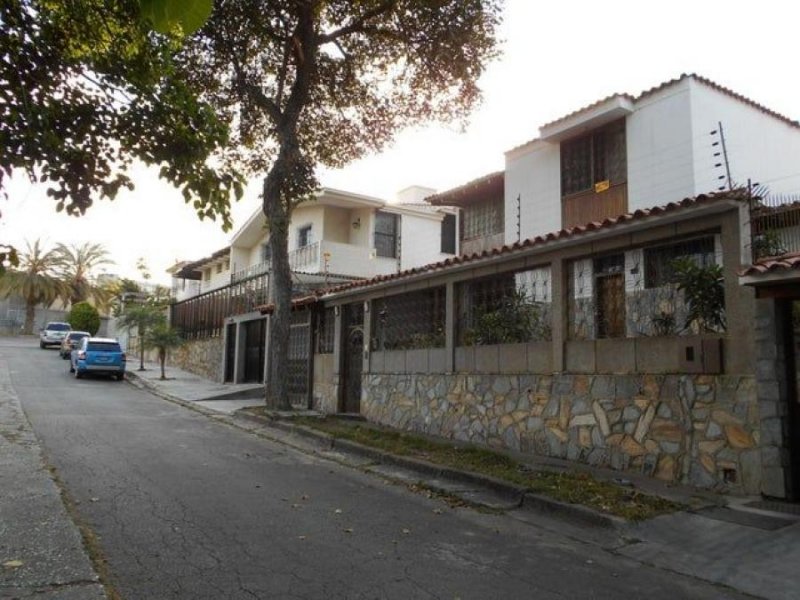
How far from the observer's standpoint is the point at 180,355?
1264 inches

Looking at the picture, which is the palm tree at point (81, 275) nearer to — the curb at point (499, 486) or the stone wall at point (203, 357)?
the stone wall at point (203, 357)

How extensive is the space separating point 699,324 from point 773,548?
290cm

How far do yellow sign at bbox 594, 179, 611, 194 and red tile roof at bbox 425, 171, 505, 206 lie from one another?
3397 millimetres

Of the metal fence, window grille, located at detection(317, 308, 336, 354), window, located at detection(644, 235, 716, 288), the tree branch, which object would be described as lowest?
window grille, located at detection(317, 308, 336, 354)

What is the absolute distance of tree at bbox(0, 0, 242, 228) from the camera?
474 cm

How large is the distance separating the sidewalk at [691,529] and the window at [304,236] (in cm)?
1790

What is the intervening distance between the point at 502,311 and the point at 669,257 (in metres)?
3.10

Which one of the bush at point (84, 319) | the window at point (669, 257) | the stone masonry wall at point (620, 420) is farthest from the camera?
the bush at point (84, 319)

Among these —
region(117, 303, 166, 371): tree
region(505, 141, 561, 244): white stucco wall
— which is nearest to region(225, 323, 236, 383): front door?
region(117, 303, 166, 371): tree

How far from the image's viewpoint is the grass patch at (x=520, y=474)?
6.39 metres

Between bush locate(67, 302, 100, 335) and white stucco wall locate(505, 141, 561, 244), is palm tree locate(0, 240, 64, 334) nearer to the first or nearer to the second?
bush locate(67, 302, 100, 335)

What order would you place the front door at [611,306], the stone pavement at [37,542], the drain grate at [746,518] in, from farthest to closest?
the front door at [611,306] < the drain grate at [746,518] < the stone pavement at [37,542]

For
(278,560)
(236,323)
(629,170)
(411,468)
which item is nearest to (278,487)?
(411,468)

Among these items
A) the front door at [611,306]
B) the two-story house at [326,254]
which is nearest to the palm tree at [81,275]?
the two-story house at [326,254]
